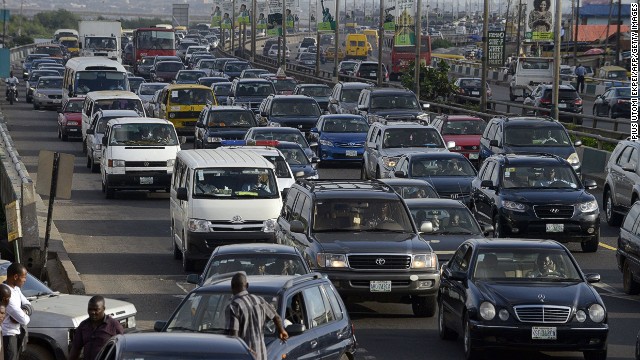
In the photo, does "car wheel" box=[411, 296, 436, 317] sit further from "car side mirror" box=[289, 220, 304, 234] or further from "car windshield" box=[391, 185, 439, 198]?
"car windshield" box=[391, 185, 439, 198]

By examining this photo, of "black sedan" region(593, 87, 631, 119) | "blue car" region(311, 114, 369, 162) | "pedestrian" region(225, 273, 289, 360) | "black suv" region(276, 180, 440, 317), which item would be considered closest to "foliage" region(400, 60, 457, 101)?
"black sedan" region(593, 87, 631, 119)

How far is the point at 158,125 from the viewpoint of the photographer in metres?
36.9

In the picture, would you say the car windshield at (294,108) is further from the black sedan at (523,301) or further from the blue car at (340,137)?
the black sedan at (523,301)

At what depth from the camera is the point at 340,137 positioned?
145ft

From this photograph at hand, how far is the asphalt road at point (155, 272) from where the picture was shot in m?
18.6

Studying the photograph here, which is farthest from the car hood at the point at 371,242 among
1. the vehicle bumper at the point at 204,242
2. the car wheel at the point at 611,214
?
the car wheel at the point at 611,214

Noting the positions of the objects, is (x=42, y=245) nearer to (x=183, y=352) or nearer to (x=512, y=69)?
(x=183, y=352)

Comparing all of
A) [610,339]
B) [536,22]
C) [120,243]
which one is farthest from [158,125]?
[536,22]

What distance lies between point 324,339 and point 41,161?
410 inches

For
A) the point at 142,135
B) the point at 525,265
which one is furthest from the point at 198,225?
the point at 142,135

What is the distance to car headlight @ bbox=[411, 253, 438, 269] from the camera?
789 inches

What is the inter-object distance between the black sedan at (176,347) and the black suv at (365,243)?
9.02 meters

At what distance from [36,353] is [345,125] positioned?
29.4 meters

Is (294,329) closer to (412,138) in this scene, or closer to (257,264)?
(257,264)
